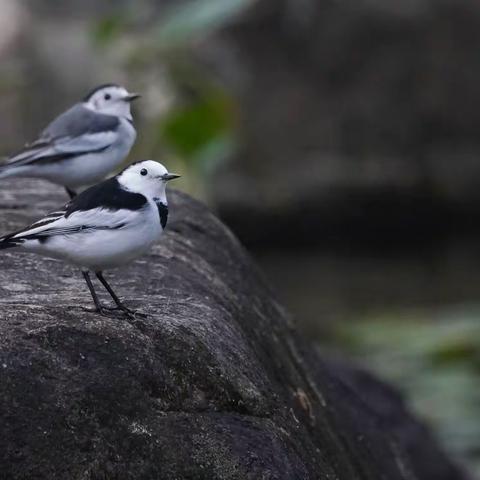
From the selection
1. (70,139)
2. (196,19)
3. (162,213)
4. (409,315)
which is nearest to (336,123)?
(409,315)

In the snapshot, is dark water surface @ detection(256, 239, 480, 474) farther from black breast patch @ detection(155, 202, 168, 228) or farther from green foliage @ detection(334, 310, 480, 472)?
black breast patch @ detection(155, 202, 168, 228)

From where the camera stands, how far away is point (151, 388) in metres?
3.61

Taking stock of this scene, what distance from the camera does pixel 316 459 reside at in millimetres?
4090

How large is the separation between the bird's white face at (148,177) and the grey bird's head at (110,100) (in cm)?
160

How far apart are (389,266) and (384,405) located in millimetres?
7793

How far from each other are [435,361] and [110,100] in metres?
5.50

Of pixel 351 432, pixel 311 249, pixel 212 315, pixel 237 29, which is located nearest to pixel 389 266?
pixel 311 249

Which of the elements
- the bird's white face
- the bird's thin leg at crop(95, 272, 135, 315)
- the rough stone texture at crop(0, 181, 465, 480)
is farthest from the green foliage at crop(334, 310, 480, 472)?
the bird's thin leg at crop(95, 272, 135, 315)

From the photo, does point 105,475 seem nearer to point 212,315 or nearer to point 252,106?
point 212,315

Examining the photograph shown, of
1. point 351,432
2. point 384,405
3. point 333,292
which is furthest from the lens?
point 333,292

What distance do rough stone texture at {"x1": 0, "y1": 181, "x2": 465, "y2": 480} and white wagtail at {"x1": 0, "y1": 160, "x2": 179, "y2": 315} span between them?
14 centimetres

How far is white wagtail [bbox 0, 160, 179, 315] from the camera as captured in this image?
4.03 metres

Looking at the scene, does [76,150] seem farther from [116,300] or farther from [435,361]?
[435,361]

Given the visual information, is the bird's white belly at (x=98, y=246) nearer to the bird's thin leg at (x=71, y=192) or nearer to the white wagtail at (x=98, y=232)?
the white wagtail at (x=98, y=232)
